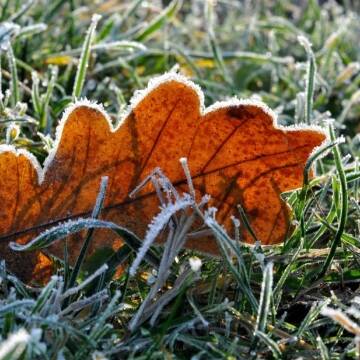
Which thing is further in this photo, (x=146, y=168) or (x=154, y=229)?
(x=146, y=168)

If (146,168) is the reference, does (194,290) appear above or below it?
below

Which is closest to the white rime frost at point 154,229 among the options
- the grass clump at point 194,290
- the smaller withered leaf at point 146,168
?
the grass clump at point 194,290

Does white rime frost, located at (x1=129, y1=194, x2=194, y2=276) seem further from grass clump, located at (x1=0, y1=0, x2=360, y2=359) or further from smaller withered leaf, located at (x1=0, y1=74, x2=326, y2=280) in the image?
smaller withered leaf, located at (x1=0, y1=74, x2=326, y2=280)

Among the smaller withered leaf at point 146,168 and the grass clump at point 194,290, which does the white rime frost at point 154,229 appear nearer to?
the grass clump at point 194,290

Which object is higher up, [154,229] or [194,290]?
[154,229]

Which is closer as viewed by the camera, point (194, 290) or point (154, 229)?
point (154, 229)

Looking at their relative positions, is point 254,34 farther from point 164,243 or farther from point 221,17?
point 164,243

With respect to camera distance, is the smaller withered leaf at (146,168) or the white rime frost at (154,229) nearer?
the white rime frost at (154,229)

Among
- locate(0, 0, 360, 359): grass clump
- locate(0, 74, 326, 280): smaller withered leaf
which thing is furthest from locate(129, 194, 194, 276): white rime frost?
locate(0, 74, 326, 280): smaller withered leaf
